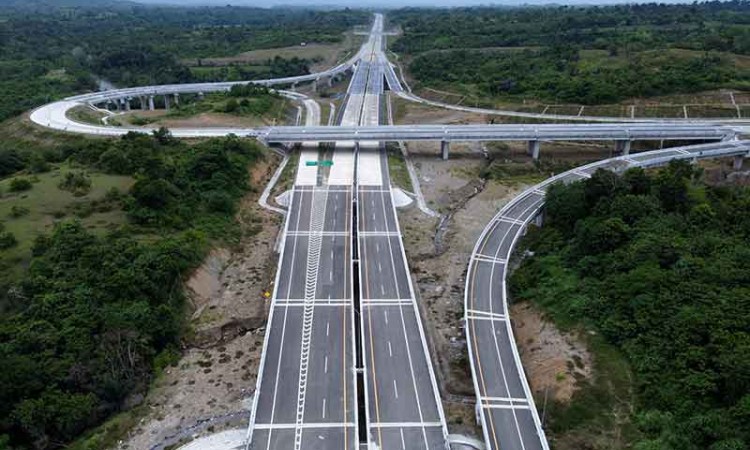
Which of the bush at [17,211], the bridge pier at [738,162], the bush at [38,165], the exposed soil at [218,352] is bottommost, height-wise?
the exposed soil at [218,352]

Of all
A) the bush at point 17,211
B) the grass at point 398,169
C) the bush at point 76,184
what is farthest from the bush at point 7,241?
the grass at point 398,169

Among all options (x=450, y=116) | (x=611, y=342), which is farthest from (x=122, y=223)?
(x=450, y=116)

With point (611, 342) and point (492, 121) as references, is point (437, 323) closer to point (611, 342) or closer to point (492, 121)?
point (611, 342)

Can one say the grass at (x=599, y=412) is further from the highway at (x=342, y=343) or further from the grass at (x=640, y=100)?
the grass at (x=640, y=100)

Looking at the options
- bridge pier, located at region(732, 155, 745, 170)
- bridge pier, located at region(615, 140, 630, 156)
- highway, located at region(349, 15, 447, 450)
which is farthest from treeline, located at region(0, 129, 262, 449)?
bridge pier, located at region(732, 155, 745, 170)

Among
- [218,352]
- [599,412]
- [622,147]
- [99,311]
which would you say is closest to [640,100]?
[622,147]

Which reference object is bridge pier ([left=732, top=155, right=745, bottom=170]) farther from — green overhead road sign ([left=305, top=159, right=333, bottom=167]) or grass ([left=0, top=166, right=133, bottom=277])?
grass ([left=0, top=166, right=133, bottom=277])
